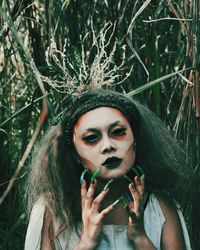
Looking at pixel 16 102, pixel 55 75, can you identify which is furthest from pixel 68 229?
pixel 16 102

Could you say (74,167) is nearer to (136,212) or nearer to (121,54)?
(136,212)

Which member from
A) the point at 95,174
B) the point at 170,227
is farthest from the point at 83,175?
the point at 170,227

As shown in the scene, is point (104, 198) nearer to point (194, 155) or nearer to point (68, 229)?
point (68, 229)

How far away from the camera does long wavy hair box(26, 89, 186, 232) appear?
4.97ft

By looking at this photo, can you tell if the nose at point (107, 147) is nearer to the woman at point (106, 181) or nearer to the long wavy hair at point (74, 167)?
the woman at point (106, 181)

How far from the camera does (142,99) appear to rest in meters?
1.82

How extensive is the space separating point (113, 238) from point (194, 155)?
333 millimetres

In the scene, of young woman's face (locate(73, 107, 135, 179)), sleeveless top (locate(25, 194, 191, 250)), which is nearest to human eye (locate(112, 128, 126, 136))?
young woman's face (locate(73, 107, 135, 179))

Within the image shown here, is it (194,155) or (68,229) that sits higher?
(194,155)

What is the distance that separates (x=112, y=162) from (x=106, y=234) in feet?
0.62

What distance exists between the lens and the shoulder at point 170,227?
1477 millimetres

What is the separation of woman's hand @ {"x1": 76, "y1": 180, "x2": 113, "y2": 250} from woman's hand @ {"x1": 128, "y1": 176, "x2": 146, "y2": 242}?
64 mm

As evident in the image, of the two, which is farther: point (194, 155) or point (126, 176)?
point (194, 155)

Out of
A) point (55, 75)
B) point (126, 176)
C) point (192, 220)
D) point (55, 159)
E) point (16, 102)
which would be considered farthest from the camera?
point (16, 102)
